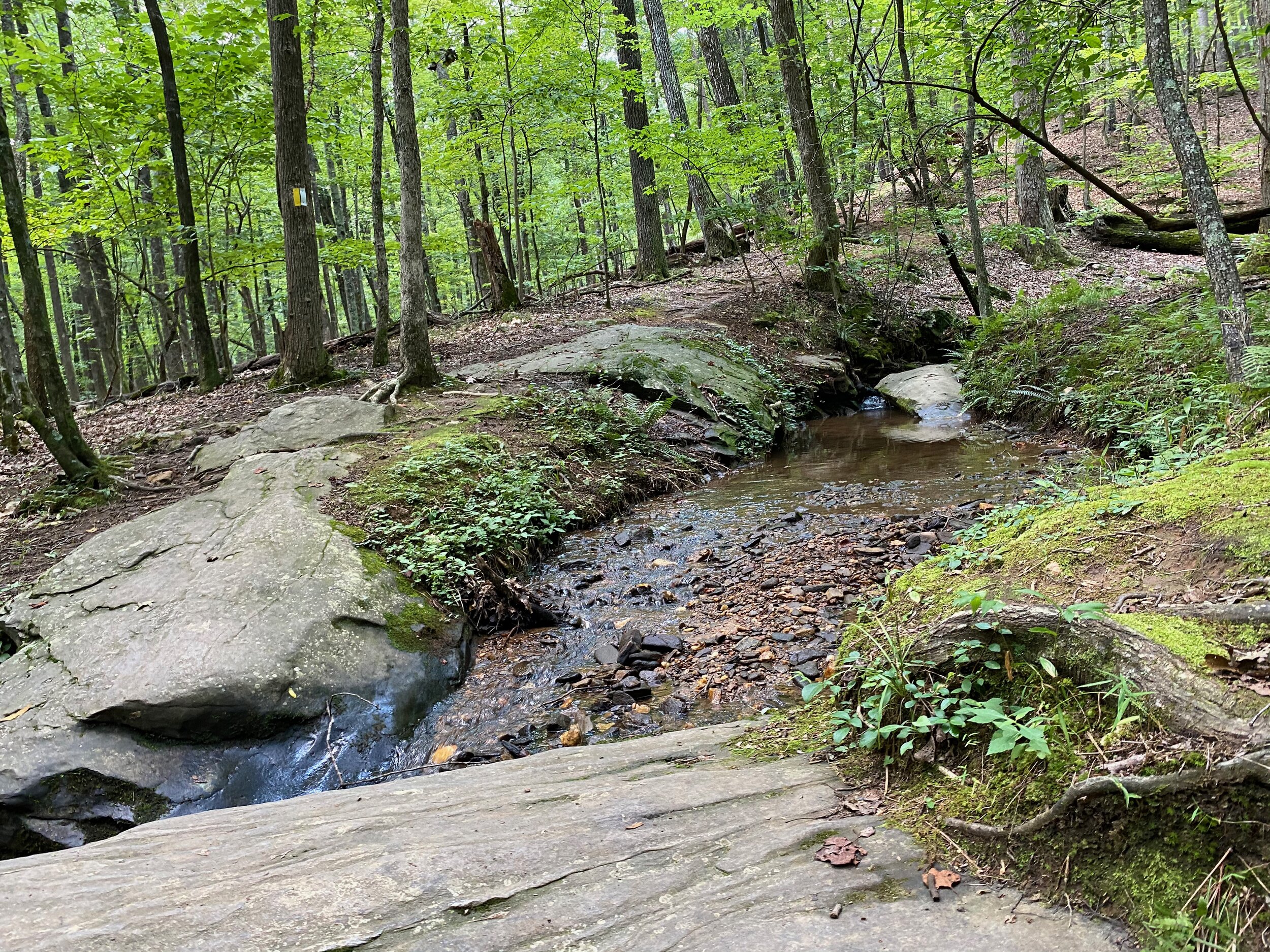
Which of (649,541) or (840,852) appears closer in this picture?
(840,852)

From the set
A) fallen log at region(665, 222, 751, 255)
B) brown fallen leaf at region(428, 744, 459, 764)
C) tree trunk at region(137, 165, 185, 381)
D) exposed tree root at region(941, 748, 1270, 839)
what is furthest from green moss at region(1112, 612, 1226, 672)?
fallen log at region(665, 222, 751, 255)

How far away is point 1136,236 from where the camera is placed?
1678 centimetres

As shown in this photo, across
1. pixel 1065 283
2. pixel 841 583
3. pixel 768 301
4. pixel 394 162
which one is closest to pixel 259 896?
pixel 841 583

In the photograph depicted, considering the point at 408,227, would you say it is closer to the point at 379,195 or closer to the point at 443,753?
the point at 379,195

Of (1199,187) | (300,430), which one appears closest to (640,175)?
Result: (300,430)

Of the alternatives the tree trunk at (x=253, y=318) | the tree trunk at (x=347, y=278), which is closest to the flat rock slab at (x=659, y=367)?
the tree trunk at (x=253, y=318)

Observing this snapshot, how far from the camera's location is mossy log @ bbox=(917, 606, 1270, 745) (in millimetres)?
1683

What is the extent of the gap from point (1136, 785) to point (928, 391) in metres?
9.85

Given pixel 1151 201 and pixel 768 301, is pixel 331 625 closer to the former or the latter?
pixel 768 301

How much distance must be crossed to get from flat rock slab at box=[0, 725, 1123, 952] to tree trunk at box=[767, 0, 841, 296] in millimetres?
11217

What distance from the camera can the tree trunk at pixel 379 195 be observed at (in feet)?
36.0

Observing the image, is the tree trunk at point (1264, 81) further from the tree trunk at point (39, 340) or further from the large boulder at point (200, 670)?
the tree trunk at point (39, 340)

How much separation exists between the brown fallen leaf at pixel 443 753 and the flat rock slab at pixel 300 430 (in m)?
4.57

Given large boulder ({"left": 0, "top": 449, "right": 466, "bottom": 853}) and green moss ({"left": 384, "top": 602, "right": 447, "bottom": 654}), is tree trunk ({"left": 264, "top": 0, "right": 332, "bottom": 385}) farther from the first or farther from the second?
green moss ({"left": 384, "top": 602, "right": 447, "bottom": 654})
